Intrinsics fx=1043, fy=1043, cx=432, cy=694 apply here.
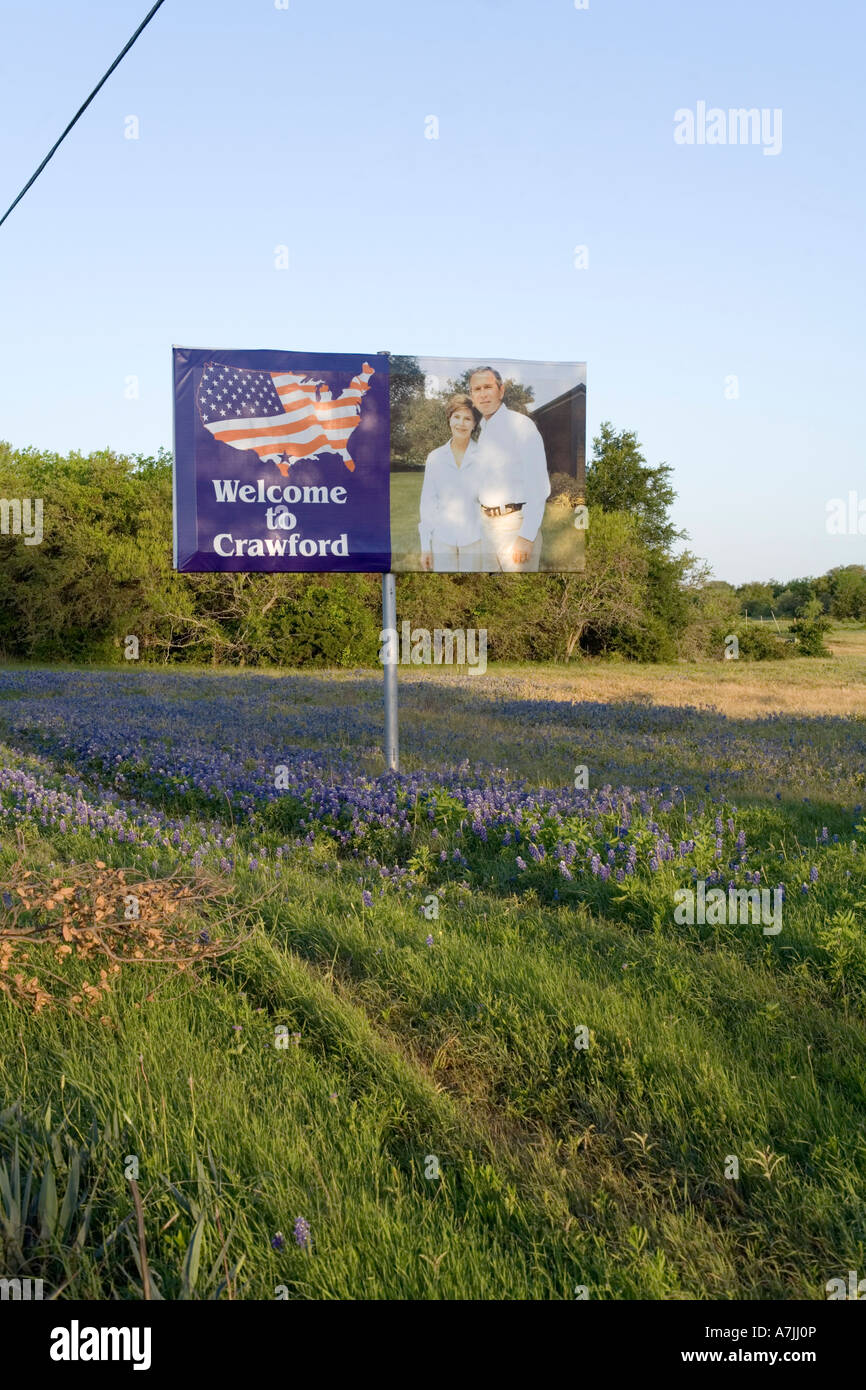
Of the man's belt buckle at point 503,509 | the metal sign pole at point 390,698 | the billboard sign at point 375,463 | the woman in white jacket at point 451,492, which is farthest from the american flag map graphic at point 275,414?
the man's belt buckle at point 503,509

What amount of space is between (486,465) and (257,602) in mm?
28663

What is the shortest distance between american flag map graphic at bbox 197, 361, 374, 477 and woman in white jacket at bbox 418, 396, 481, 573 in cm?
95

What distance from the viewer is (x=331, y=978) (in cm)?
515

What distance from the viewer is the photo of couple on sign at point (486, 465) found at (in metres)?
11.5

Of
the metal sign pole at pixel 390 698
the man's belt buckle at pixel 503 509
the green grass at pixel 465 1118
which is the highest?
the man's belt buckle at pixel 503 509

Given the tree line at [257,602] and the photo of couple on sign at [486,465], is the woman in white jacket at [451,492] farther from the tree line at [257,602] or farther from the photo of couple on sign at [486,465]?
the tree line at [257,602]

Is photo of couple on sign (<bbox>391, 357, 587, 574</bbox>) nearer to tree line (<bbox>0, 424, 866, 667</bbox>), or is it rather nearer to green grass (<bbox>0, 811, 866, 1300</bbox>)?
green grass (<bbox>0, 811, 866, 1300</bbox>)

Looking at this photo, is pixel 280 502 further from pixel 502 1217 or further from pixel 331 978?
pixel 502 1217

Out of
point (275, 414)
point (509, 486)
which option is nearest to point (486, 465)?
point (509, 486)

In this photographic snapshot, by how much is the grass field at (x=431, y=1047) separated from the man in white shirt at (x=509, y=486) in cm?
335
